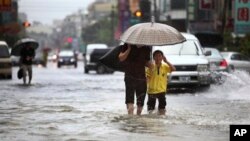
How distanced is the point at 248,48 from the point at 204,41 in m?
7.71

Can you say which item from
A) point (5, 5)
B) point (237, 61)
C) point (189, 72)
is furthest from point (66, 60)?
point (189, 72)

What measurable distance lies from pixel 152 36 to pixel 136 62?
22.7 inches

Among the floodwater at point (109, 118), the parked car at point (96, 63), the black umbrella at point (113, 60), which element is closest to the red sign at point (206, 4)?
the parked car at point (96, 63)

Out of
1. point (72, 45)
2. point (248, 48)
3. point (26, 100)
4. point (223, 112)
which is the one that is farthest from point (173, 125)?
point (72, 45)

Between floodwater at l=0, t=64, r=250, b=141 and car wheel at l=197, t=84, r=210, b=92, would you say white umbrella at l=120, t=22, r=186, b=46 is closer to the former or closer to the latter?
floodwater at l=0, t=64, r=250, b=141

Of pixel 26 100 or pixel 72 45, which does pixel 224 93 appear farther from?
pixel 72 45

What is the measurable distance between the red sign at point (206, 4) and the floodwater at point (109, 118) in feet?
112

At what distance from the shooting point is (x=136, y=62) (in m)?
13.4

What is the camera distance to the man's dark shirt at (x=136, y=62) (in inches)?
529

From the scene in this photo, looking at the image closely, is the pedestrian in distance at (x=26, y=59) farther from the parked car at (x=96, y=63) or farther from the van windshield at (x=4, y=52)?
the parked car at (x=96, y=63)

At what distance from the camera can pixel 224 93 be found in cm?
2225

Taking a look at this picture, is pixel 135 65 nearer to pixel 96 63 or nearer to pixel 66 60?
pixel 96 63

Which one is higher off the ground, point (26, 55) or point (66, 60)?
point (26, 55)

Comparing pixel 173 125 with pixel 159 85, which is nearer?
pixel 173 125
